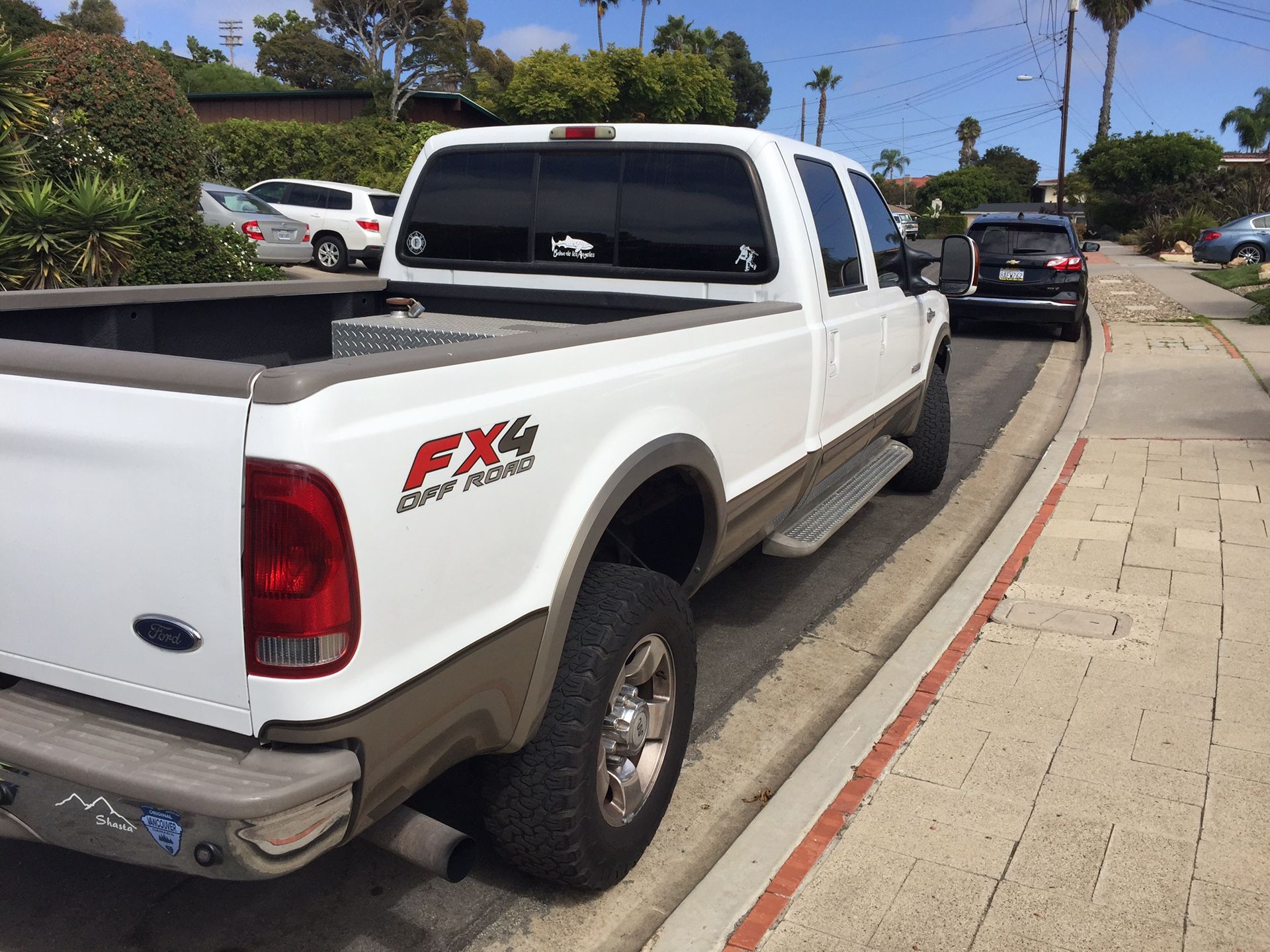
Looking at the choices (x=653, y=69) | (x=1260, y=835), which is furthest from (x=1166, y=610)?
(x=653, y=69)

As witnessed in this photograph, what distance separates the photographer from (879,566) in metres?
5.94

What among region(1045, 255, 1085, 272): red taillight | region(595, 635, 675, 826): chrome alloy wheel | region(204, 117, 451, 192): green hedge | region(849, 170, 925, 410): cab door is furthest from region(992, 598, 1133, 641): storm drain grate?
region(204, 117, 451, 192): green hedge

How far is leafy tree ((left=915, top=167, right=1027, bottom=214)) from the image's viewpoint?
78.2m

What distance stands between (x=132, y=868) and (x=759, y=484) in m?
2.33

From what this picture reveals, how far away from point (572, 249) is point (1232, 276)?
2247 centimetres

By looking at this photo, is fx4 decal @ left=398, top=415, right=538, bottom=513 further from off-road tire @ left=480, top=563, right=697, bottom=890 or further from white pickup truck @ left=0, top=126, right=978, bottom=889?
off-road tire @ left=480, top=563, right=697, bottom=890

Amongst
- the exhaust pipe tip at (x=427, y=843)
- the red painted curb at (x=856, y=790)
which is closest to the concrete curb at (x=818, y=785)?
the red painted curb at (x=856, y=790)

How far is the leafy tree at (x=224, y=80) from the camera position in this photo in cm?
5697

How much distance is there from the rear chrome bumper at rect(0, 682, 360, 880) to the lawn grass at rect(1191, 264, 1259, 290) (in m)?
22.7

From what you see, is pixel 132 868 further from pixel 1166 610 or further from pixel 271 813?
pixel 1166 610

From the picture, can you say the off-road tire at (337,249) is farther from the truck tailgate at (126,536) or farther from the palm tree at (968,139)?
the palm tree at (968,139)

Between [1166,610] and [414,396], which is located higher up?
[414,396]

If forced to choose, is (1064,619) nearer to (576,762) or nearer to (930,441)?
(930,441)

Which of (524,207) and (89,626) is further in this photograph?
(524,207)
